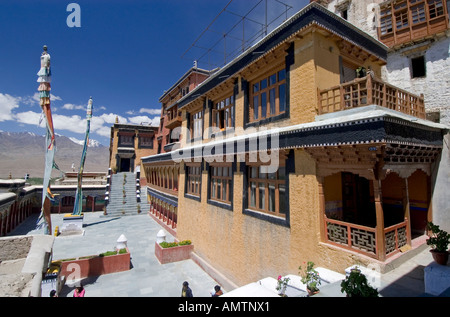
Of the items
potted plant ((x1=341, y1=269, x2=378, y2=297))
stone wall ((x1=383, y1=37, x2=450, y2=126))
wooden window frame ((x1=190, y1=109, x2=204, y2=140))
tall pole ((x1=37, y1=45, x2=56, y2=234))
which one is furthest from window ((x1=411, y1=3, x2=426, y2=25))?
tall pole ((x1=37, y1=45, x2=56, y2=234))

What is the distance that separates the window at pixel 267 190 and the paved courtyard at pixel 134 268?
190 inches

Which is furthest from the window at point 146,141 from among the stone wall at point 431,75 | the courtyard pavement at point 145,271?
the stone wall at point 431,75

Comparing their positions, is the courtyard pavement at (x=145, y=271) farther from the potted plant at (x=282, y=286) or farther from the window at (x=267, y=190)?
the window at (x=267, y=190)

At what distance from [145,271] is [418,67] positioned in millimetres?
16608

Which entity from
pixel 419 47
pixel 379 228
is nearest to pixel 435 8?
pixel 419 47

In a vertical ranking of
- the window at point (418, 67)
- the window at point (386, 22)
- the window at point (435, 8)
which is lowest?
the window at point (418, 67)

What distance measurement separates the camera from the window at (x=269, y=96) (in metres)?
9.68

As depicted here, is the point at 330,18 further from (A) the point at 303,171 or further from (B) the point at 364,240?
(B) the point at 364,240

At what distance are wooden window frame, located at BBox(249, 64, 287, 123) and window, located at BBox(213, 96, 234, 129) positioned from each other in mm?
1710

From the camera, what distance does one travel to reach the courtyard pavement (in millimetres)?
5990

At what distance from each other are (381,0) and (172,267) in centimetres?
1871

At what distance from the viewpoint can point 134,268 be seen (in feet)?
43.7

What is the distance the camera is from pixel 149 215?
89.1 ft
